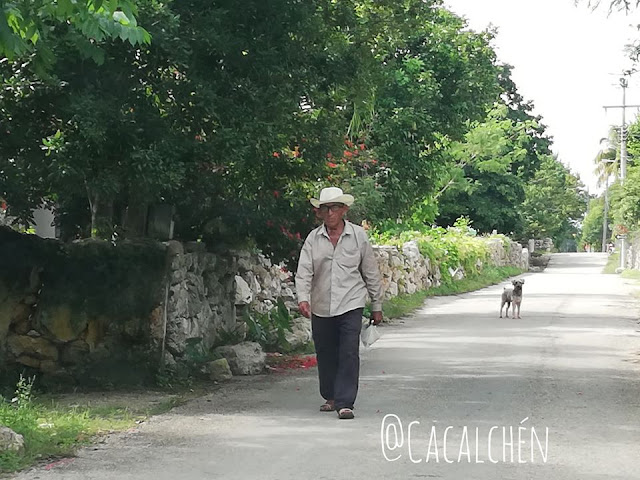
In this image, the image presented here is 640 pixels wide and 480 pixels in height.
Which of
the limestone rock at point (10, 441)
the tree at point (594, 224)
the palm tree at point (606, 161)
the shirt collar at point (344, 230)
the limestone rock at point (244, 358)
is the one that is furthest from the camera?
the tree at point (594, 224)

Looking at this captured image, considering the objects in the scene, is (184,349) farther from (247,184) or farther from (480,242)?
(480,242)

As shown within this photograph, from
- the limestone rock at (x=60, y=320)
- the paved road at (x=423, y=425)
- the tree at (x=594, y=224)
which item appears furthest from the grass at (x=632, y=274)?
the tree at (x=594, y=224)

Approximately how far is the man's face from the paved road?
1733 mm

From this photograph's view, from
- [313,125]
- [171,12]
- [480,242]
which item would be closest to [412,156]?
[313,125]

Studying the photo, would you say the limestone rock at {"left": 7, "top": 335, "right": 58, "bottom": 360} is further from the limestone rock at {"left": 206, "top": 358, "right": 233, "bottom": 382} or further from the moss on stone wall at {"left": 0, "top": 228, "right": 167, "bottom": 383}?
the limestone rock at {"left": 206, "top": 358, "right": 233, "bottom": 382}

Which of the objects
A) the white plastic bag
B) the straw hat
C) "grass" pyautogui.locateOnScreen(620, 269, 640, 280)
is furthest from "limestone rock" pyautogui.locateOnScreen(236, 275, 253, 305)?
"grass" pyautogui.locateOnScreen(620, 269, 640, 280)

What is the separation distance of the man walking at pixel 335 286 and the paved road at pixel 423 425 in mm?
510

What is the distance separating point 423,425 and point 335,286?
162 centimetres

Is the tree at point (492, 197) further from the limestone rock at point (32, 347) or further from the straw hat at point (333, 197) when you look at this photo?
the straw hat at point (333, 197)

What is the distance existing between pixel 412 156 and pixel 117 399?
7.62 m

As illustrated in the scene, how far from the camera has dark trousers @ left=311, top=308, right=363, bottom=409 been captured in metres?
10.2

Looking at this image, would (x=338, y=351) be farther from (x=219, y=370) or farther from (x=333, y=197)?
(x=219, y=370)

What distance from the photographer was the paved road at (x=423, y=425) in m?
7.70

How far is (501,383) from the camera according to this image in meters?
12.5
